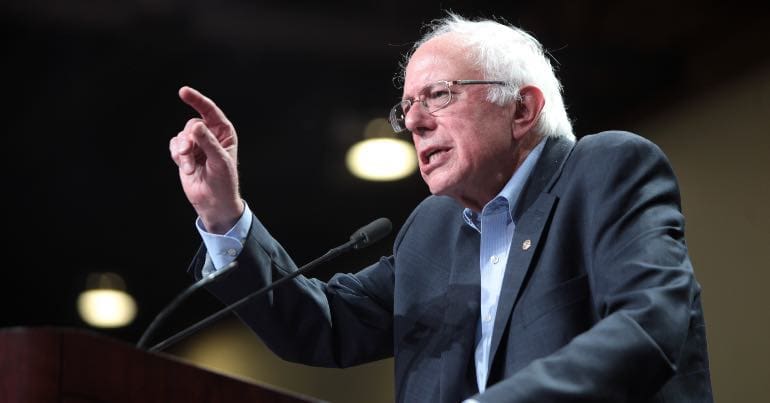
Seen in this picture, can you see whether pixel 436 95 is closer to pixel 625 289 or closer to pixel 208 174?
pixel 208 174

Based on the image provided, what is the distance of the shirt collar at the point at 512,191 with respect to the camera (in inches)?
90.2

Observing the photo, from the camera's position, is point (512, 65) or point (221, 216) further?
point (512, 65)

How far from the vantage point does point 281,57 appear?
13.3ft

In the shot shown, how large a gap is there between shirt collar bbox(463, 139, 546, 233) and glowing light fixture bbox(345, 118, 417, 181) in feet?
6.93

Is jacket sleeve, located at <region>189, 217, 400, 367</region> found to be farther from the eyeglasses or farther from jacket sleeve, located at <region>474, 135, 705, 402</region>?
jacket sleeve, located at <region>474, 135, 705, 402</region>

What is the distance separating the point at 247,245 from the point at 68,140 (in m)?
2.45

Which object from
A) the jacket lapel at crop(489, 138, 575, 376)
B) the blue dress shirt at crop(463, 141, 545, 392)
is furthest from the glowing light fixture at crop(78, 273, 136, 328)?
the jacket lapel at crop(489, 138, 575, 376)

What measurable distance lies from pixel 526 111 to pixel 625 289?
0.75 meters

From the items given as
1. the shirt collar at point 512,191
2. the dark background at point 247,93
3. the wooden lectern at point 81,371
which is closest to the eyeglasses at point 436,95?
the shirt collar at point 512,191

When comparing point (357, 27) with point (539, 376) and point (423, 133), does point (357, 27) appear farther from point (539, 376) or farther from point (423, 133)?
point (539, 376)

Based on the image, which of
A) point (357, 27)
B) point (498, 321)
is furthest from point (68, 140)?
point (498, 321)

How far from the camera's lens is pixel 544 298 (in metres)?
2.00

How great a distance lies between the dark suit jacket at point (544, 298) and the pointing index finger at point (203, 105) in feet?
0.87

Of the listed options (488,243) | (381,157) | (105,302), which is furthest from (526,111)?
(105,302)
